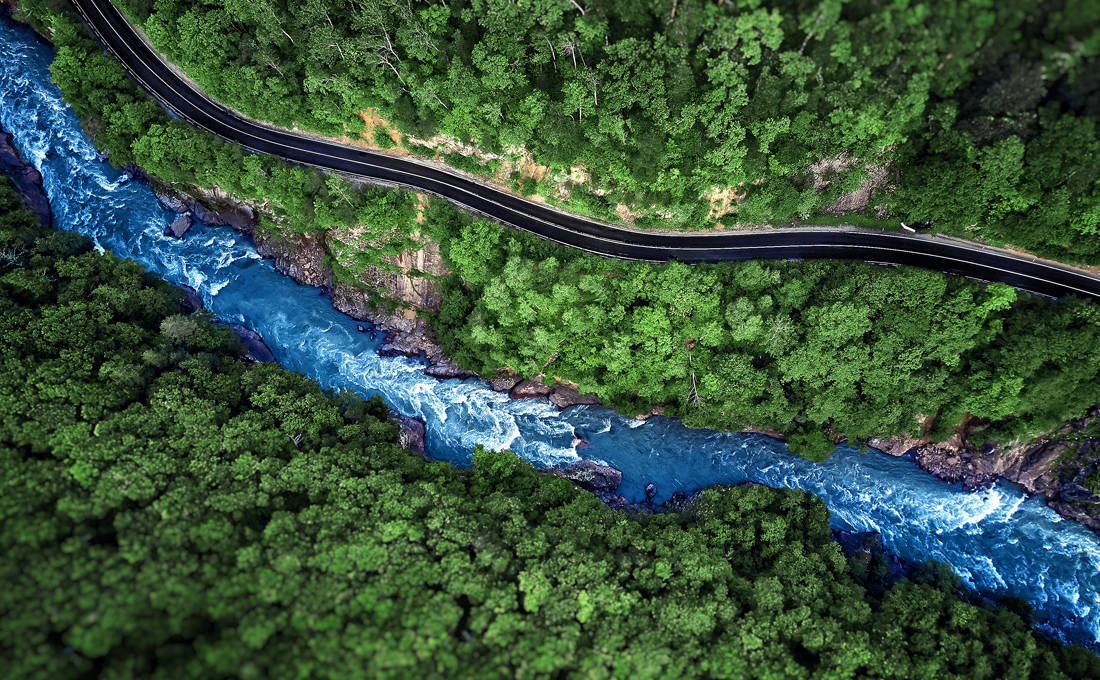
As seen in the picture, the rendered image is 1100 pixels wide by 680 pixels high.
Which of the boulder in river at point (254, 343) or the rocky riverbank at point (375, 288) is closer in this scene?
the rocky riverbank at point (375, 288)

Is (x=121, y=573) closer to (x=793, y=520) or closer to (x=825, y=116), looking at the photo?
(x=793, y=520)

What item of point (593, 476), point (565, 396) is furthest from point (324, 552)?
point (565, 396)

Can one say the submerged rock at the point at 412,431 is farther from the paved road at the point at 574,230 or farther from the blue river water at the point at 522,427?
the paved road at the point at 574,230

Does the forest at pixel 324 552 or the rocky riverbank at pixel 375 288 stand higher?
the rocky riverbank at pixel 375 288

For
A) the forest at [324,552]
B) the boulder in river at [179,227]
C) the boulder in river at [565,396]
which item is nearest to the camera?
the forest at [324,552]

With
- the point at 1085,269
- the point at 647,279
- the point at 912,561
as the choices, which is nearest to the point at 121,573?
the point at 647,279

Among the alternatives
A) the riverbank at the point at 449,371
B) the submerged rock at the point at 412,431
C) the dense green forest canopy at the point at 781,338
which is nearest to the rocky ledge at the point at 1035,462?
the riverbank at the point at 449,371

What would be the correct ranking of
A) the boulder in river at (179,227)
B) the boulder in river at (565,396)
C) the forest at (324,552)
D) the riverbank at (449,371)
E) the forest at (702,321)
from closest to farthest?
the forest at (324,552) < the forest at (702,321) < the riverbank at (449,371) < the boulder in river at (565,396) < the boulder in river at (179,227)

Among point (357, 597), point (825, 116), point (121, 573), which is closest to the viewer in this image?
point (121, 573)
